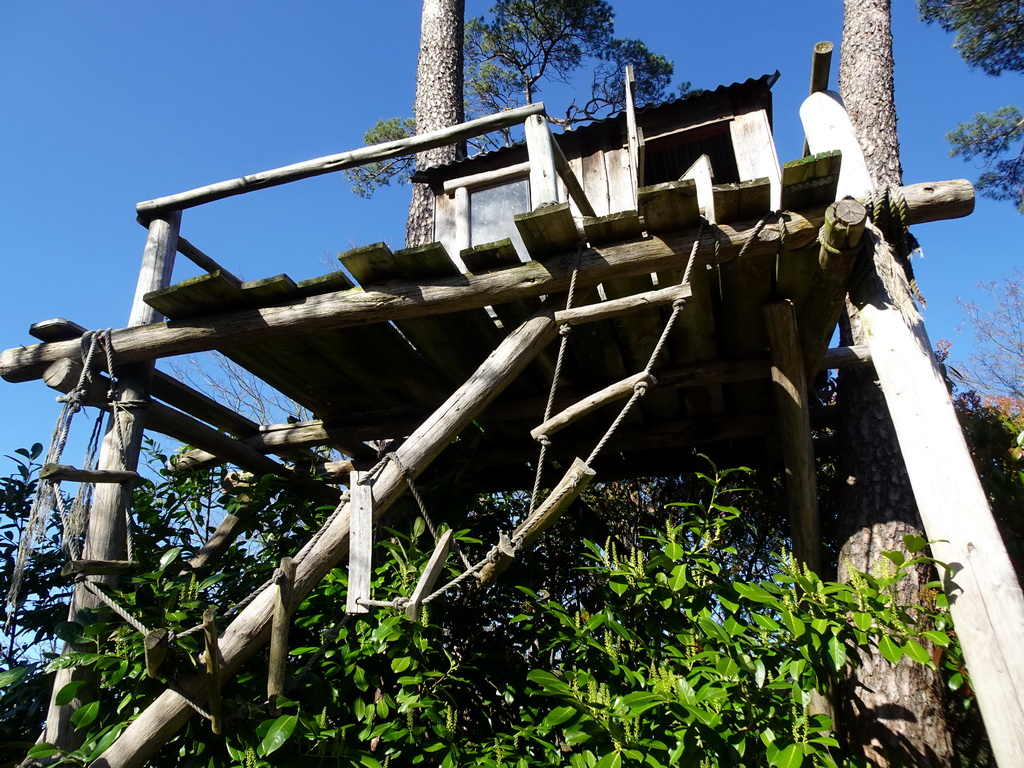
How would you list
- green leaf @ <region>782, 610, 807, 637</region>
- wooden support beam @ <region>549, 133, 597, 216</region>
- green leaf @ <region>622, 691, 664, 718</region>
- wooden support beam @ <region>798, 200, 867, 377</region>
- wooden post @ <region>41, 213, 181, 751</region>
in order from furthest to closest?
wooden support beam @ <region>549, 133, 597, 216</region>
wooden post @ <region>41, 213, 181, 751</region>
wooden support beam @ <region>798, 200, 867, 377</region>
green leaf @ <region>782, 610, 807, 637</region>
green leaf @ <region>622, 691, 664, 718</region>

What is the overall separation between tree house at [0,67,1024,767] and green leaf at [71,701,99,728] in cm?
24

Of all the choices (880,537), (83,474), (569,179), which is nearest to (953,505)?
(880,537)

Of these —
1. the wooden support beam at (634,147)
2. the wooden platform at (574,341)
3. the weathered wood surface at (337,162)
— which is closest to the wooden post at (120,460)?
the weathered wood surface at (337,162)

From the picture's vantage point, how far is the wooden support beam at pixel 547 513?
2418mm

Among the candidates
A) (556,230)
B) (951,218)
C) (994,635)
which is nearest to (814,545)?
(994,635)

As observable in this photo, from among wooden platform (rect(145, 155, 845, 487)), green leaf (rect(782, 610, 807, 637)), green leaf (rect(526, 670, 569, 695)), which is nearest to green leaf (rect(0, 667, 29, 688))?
wooden platform (rect(145, 155, 845, 487))

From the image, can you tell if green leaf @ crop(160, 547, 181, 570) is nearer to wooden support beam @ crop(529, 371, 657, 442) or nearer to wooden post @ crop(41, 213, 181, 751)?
wooden post @ crop(41, 213, 181, 751)

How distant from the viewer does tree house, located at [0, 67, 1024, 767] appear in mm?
2443

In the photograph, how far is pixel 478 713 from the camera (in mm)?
3369

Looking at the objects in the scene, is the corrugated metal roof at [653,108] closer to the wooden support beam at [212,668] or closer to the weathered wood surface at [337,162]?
the weathered wood surface at [337,162]

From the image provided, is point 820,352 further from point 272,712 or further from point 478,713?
point 272,712

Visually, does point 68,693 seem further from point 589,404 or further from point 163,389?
point 589,404

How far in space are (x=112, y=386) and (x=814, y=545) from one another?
3.62 metres

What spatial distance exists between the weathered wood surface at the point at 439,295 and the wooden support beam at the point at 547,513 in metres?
0.88
